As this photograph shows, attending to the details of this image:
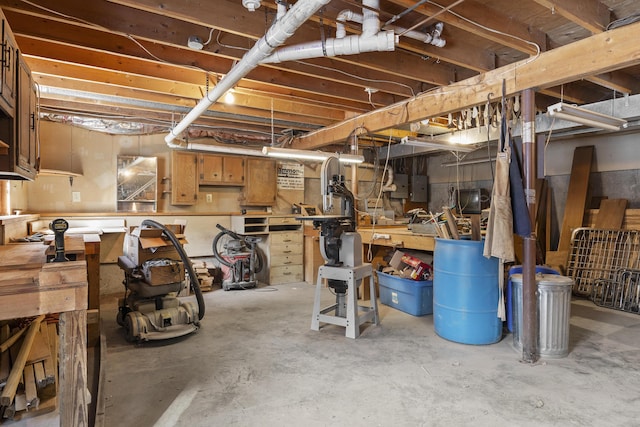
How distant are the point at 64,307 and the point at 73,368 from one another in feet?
0.97

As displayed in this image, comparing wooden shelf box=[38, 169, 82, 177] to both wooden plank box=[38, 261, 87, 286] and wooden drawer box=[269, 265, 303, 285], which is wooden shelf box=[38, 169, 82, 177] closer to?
wooden drawer box=[269, 265, 303, 285]

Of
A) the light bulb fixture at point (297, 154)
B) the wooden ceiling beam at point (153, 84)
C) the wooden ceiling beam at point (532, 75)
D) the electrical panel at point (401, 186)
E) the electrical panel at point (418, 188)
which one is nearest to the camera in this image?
the wooden ceiling beam at point (532, 75)

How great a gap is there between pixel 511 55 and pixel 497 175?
132cm

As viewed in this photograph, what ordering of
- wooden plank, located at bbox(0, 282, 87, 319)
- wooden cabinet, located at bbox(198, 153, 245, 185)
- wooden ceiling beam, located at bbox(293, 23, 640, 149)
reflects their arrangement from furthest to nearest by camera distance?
1. wooden cabinet, located at bbox(198, 153, 245, 185)
2. wooden ceiling beam, located at bbox(293, 23, 640, 149)
3. wooden plank, located at bbox(0, 282, 87, 319)

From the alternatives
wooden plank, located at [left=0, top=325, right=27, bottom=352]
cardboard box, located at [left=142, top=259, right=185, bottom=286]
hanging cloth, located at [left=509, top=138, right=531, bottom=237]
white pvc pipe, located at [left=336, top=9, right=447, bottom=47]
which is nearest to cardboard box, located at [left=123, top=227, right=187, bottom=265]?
cardboard box, located at [left=142, top=259, right=185, bottom=286]

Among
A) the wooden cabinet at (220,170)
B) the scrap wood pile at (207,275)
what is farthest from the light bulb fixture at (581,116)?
the scrap wood pile at (207,275)

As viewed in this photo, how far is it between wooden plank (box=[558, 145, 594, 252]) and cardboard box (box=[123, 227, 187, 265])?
221 inches

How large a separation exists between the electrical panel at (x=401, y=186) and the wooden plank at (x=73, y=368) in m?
6.85

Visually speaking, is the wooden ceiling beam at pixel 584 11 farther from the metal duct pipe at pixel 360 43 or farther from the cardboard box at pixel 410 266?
the cardboard box at pixel 410 266

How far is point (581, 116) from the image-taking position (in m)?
3.36

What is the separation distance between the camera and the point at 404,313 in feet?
14.4

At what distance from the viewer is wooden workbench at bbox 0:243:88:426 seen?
1510 mm

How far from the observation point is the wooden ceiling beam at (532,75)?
2592 mm

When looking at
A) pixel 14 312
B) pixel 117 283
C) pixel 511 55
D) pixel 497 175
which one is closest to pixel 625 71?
pixel 511 55
